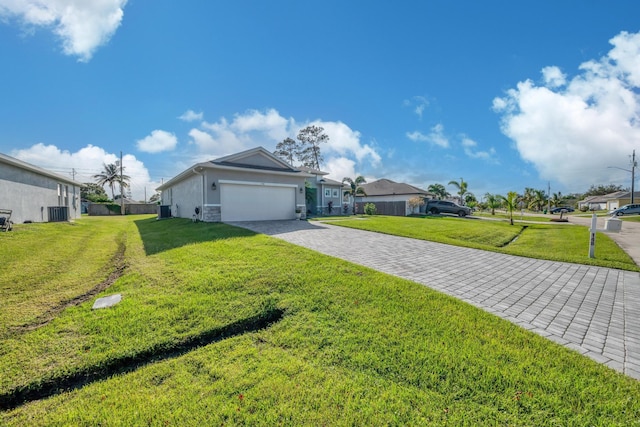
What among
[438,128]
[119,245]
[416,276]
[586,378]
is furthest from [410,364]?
[438,128]

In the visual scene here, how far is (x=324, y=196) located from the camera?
85.6ft

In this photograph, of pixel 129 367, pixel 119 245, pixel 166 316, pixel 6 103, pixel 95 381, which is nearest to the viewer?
pixel 95 381

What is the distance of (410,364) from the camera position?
2.74 metres

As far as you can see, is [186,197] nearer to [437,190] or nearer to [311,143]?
[311,143]

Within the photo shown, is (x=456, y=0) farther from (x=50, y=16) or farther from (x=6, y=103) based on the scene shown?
(x=6, y=103)

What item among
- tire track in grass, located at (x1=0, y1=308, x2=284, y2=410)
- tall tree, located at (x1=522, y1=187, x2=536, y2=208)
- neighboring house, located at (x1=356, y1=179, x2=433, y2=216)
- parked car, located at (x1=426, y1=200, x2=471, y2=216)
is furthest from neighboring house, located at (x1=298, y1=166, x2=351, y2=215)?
tall tree, located at (x1=522, y1=187, x2=536, y2=208)

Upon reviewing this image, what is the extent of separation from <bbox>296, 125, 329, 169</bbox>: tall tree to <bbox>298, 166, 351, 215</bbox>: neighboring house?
14.7 metres

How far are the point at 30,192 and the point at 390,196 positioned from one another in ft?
110

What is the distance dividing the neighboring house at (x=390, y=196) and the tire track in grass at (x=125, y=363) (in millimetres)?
27337

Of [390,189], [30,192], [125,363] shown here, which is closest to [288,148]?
[390,189]

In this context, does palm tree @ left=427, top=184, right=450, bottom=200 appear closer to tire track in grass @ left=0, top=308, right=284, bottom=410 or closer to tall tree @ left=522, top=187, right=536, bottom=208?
tall tree @ left=522, top=187, right=536, bottom=208

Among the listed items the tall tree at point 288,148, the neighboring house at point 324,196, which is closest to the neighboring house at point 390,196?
the neighboring house at point 324,196

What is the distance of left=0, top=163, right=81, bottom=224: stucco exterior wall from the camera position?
1236 cm

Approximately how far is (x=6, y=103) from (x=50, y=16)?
9504mm
